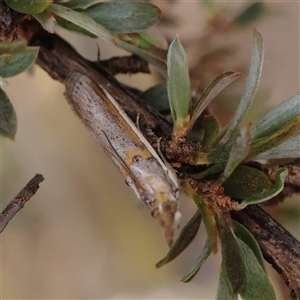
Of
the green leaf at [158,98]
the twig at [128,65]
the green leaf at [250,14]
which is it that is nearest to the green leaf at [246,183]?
the green leaf at [158,98]

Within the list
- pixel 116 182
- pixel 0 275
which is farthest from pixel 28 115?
pixel 0 275

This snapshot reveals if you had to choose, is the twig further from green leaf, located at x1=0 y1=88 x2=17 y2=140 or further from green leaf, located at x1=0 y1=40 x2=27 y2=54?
green leaf, located at x1=0 y1=40 x2=27 y2=54

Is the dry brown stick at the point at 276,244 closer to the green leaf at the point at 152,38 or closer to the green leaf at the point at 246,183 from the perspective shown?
the green leaf at the point at 246,183

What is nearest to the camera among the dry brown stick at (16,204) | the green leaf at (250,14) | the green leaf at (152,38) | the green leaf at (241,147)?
the green leaf at (241,147)

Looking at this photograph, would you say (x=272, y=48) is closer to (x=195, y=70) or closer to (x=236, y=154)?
(x=195, y=70)

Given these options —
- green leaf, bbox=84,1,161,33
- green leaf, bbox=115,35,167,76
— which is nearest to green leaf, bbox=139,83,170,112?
green leaf, bbox=115,35,167,76

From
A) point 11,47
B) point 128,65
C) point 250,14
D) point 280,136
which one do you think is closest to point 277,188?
point 280,136
